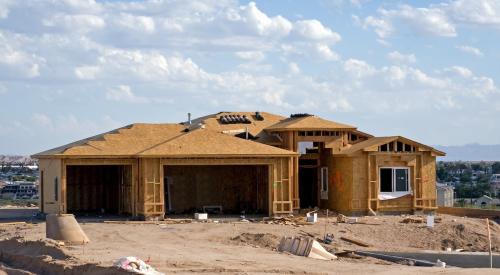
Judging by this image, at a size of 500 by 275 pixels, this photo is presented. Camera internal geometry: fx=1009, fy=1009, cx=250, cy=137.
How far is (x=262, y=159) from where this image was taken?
4381 cm

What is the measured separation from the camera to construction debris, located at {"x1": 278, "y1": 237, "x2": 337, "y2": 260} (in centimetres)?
3086

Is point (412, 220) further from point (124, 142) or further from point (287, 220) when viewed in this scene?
point (124, 142)

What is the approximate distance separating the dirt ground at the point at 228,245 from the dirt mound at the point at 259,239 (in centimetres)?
3

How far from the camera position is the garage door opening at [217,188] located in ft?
154

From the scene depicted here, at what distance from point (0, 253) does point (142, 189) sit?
36.8 feet

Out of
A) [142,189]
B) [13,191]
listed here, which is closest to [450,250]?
[142,189]

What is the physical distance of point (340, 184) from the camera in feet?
153

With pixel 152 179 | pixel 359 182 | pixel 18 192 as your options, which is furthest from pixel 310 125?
pixel 18 192

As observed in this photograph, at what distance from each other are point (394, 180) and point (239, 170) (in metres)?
7.40

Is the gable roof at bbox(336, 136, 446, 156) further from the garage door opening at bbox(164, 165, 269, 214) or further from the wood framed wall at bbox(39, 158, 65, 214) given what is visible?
the wood framed wall at bbox(39, 158, 65, 214)

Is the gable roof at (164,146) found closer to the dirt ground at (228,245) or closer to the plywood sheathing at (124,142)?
the plywood sheathing at (124,142)

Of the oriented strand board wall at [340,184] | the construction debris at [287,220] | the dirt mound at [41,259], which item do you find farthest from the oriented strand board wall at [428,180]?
the dirt mound at [41,259]

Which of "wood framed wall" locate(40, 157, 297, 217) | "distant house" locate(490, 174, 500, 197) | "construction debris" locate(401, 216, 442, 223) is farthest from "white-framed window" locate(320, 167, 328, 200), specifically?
"distant house" locate(490, 174, 500, 197)

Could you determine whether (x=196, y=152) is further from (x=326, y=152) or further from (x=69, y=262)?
(x=69, y=262)
